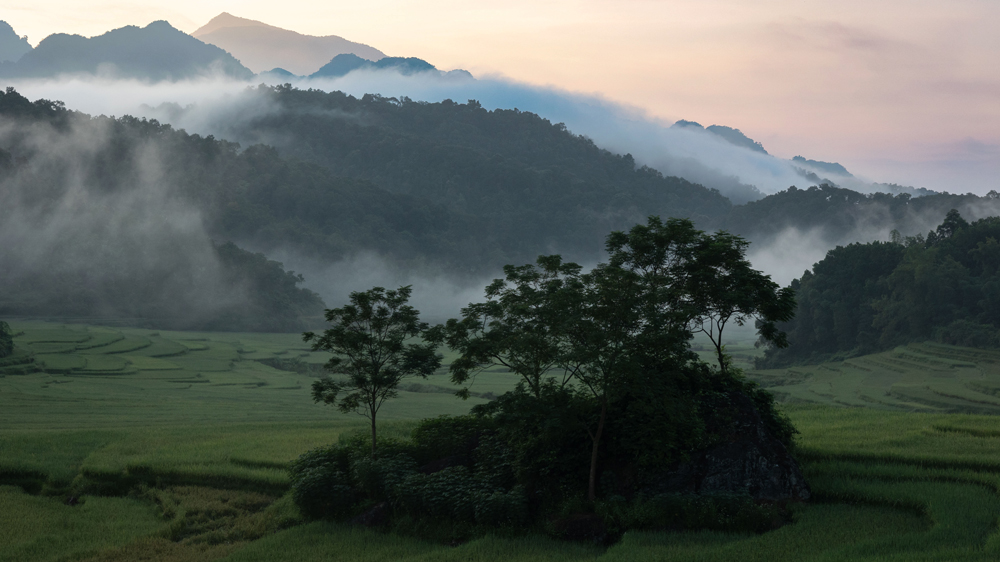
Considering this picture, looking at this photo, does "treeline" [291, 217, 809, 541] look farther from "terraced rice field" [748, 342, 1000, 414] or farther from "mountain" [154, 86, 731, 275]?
"mountain" [154, 86, 731, 275]

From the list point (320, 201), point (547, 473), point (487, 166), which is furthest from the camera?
point (487, 166)

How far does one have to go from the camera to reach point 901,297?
61750mm

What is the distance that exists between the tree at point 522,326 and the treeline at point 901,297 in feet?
166

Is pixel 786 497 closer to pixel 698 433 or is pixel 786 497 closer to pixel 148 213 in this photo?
pixel 698 433

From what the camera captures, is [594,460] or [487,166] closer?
[594,460]

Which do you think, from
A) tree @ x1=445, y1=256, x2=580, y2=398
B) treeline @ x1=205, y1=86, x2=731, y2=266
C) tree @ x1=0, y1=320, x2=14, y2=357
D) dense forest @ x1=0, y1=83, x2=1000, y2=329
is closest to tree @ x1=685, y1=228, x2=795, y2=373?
tree @ x1=445, y1=256, x2=580, y2=398

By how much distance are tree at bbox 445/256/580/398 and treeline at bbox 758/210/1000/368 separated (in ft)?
166

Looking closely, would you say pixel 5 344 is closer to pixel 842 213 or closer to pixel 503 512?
pixel 503 512

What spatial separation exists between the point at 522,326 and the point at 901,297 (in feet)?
187

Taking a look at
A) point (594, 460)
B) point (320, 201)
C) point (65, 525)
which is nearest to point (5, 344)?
point (65, 525)

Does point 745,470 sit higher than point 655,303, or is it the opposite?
point 655,303

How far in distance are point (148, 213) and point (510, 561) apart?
107743mm

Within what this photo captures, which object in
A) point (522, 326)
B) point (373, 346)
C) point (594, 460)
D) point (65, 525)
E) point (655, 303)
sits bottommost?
point (65, 525)

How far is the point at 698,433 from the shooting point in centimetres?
1395
